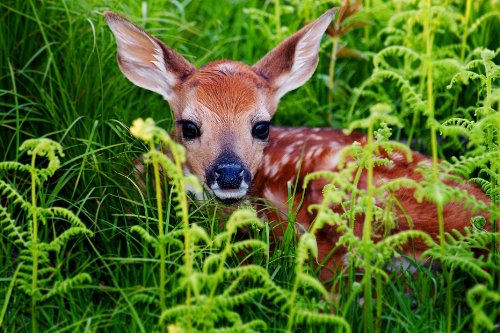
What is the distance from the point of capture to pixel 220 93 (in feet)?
13.4

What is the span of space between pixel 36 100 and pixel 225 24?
180cm

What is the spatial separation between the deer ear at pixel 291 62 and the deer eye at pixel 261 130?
0.35m

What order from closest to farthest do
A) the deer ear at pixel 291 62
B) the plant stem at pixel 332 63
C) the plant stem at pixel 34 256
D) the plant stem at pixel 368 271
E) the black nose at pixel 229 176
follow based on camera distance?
the plant stem at pixel 368 271 < the plant stem at pixel 34 256 < the black nose at pixel 229 176 < the deer ear at pixel 291 62 < the plant stem at pixel 332 63

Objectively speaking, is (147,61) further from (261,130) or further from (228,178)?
(228,178)

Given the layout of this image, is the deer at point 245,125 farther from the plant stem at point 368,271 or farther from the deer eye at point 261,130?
the plant stem at point 368,271

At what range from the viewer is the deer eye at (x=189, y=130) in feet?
13.4

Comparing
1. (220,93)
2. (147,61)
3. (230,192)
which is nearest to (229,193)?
(230,192)

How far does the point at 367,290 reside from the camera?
9.07 feet

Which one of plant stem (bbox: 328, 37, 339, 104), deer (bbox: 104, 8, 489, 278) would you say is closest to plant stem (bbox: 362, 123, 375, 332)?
deer (bbox: 104, 8, 489, 278)

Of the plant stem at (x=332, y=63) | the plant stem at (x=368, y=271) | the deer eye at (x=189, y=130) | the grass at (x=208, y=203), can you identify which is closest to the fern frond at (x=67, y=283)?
the grass at (x=208, y=203)

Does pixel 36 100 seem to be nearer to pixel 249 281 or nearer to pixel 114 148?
pixel 114 148

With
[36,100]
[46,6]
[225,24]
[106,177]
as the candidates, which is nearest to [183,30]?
[225,24]

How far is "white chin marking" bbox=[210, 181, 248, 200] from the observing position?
3729mm

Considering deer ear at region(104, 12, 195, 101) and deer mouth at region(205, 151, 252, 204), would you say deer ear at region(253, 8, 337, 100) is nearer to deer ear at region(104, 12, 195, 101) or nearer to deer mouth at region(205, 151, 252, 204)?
deer ear at region(104, 12, 195, 101)
